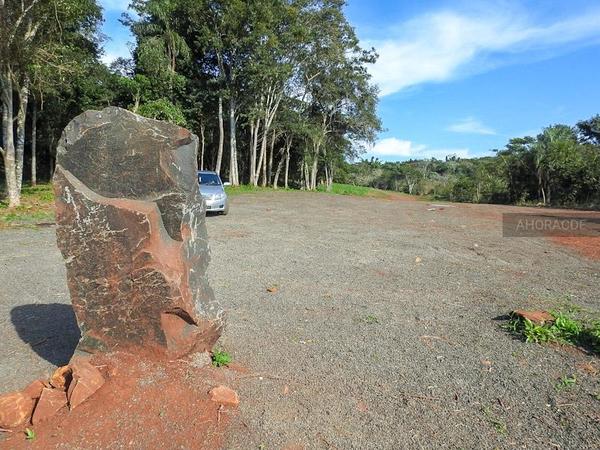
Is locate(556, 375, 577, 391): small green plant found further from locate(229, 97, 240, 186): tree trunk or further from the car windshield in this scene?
locate(229, 97, 240, 186): tree trunk

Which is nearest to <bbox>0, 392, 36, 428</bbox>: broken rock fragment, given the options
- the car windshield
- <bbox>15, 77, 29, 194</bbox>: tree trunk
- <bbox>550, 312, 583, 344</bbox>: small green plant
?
<bbox>550, 312, 583, 344</bbox>: small green plant

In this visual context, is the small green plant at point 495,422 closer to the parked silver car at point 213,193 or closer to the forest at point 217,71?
the parked silver car at point 213,193

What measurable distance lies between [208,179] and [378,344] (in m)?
11.0

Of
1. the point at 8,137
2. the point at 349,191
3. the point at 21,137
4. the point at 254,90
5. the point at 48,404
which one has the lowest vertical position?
the point at 48,404

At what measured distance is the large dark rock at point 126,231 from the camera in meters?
3.27

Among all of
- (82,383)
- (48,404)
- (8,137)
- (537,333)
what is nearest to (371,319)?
(537,333)

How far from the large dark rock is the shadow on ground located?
760mm

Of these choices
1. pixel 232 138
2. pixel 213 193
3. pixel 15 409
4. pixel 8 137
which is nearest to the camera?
pixel 15 409

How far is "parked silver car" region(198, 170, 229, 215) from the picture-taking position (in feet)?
44.1

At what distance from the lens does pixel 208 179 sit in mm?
14180

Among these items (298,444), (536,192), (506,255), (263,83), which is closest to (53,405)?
(298,444)

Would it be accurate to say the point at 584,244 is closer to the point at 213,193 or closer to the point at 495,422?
the point at 495,422

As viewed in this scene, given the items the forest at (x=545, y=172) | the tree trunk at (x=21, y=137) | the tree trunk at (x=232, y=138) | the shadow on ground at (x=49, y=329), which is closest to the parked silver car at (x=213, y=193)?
the tree trunk at (x=21, y=137)

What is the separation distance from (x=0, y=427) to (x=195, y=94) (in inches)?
1088
